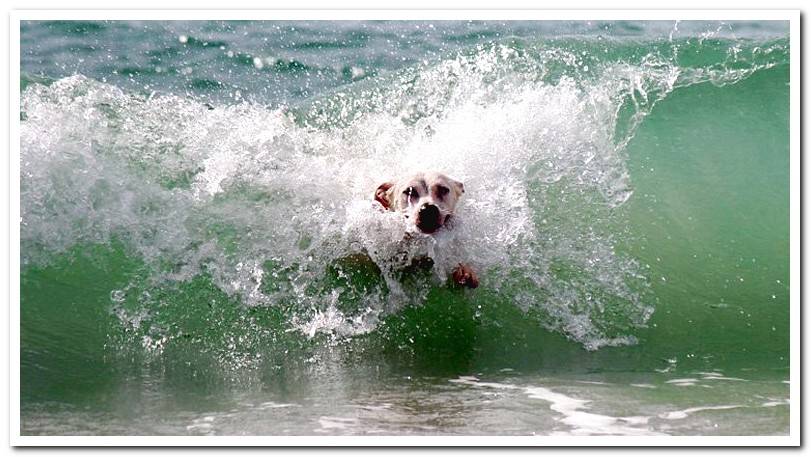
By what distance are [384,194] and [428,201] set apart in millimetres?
505

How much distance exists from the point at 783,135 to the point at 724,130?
572 millimetres

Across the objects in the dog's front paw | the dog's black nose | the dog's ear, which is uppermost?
the dog's ear

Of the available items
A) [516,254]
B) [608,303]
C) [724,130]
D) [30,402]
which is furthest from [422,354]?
[724,130]

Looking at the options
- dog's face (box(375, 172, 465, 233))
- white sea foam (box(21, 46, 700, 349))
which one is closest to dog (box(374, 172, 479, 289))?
dog's face (box(375, 172, 465, 233))

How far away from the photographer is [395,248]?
16.2ft

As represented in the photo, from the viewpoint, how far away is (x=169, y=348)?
4.55 meters

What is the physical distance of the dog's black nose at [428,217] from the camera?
456 cm

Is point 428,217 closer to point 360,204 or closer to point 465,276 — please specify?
point 465,276

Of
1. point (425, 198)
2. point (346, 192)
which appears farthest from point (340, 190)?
point (425, 198)

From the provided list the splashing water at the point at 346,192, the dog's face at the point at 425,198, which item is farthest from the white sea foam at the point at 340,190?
the dog's face at the point at 425,198

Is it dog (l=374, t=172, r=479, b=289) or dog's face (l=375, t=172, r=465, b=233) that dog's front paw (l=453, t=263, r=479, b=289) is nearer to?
dog (l=374, t=172, r=479, b=289)

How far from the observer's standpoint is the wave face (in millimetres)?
4926

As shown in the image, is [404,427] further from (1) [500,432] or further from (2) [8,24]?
(2) [8,24]

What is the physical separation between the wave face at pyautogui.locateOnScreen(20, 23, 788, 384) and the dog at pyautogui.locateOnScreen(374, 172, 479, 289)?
112 mm
